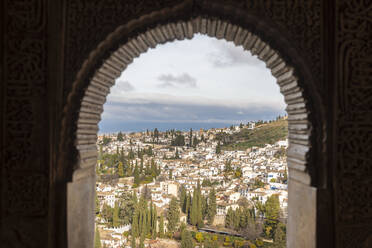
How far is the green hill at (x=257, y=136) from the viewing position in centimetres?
303

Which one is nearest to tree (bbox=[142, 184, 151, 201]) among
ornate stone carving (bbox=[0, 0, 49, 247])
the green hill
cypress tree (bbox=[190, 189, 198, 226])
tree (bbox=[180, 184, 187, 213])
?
tree (bbox=[180, 184, 187, 213])

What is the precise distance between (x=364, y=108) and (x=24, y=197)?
9.21 feet

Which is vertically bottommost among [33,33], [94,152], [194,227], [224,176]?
[194,227]

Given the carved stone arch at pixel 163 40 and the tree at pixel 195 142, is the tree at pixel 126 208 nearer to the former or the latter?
the carved stone arch at pixel 163 40

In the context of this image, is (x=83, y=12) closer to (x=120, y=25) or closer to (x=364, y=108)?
(x=120, y=25)

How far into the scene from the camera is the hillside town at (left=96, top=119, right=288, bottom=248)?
2.84 m

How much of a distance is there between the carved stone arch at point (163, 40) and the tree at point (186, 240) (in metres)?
1.18

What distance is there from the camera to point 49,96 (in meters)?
1.82

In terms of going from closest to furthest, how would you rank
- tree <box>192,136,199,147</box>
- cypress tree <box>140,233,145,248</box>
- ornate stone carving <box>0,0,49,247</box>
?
1. ornate stone carving <box>0,0,49,247</box>
2. cypress tree <box>140,233,145,248</box>
3. tree <box>192,136,199,147</box>

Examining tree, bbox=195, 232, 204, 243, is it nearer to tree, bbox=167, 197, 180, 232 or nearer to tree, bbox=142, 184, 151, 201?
tree, bbox=167, 197, 180, 232

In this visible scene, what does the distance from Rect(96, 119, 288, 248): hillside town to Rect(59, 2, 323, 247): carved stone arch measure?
0.85m

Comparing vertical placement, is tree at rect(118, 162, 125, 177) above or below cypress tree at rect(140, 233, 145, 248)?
above

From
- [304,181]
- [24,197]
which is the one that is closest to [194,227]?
[304,181]

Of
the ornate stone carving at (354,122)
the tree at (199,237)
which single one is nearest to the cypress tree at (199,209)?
the tree at (199,237)
